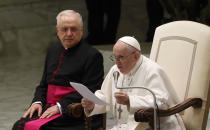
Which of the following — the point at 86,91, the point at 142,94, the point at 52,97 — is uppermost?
the point at 86,91

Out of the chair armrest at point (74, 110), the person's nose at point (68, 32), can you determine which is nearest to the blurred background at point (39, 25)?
the person's nose at point (68, 32)

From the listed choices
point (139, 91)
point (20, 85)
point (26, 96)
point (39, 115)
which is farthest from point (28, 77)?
point (139, 91)

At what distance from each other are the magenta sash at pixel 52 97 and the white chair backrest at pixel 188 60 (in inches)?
31.4

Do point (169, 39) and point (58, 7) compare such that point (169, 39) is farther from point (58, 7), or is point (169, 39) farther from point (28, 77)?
point (58, 7)

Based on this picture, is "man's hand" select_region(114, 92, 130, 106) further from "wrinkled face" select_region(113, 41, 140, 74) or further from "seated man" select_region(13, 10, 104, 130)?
"seated man" select_region(13, 10, 104, 130)

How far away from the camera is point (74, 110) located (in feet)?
14.7

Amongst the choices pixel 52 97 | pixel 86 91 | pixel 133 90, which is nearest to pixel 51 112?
pixel 52 97

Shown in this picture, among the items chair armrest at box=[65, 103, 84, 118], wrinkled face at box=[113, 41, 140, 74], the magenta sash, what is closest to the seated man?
the magenta sash

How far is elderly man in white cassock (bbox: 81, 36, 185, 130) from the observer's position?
13.1 feet

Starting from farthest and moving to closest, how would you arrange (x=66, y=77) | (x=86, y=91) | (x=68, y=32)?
(x=66, y=77), (x=68, y=32), (x=86, y=91)

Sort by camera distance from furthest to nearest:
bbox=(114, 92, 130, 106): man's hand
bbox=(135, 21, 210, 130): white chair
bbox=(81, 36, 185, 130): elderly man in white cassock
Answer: bbox=(135, 21, 210, 130): white chair, bbox=(81, 36, 185, 130): elderly man in white cassock, bbox=(114, 92, 130, 106): man's hand

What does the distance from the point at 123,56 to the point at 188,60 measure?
647 millimetres

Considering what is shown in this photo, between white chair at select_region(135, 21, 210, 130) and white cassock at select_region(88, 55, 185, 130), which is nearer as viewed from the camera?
white cassock at select_region(88, 55, 185, 130)

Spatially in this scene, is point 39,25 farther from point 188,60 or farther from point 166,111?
point 166,111
